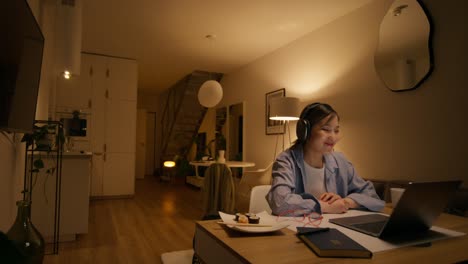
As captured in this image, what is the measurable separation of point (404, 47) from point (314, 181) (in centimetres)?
210

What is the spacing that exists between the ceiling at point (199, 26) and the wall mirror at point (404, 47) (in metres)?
0.50

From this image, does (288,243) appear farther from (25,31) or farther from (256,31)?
(256,31)

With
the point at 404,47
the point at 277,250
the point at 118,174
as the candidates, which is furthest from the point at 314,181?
the point at 118,174

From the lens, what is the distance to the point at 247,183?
425 centimetres

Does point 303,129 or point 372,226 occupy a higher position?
point 303,129

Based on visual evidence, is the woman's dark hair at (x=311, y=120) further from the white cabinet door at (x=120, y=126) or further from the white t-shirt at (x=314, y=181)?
the white cabinet door at (x=120, y=126)

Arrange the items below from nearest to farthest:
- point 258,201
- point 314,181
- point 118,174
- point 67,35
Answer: point 314,181, point 258,201, point 67,35, point 118,174

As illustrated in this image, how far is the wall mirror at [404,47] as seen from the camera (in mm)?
2529

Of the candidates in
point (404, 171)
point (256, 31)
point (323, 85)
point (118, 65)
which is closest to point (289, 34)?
point (256, 31)

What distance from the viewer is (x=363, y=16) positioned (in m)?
3.17

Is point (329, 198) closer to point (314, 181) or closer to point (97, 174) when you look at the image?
point (314, 181)

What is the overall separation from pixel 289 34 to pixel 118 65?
3236mm

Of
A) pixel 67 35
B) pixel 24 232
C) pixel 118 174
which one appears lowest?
pixel 118 174

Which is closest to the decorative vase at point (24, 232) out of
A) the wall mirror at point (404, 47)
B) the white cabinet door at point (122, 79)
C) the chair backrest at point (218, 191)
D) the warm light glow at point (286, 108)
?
the chair backrest at point (218, 191)
